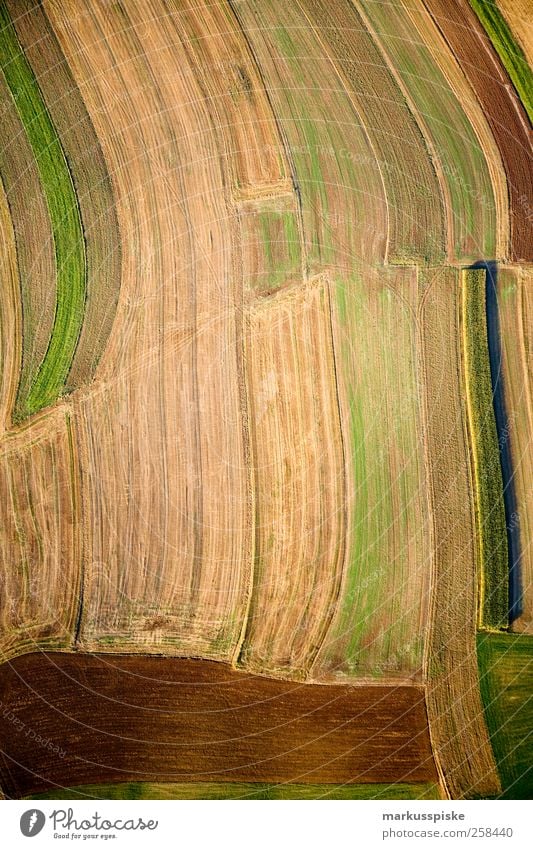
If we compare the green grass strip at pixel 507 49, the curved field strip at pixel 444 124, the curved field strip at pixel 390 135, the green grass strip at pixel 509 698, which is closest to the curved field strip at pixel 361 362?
the curved field strip at pixel 390 135

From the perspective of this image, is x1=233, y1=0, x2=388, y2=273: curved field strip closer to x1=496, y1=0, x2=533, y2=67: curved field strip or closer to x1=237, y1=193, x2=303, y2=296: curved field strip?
x1=237, y1=193, x2=303, y2=296: curved field strip

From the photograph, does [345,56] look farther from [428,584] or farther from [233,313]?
[428,584]

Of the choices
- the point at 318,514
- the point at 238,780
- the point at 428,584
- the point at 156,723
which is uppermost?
the point at 318,514

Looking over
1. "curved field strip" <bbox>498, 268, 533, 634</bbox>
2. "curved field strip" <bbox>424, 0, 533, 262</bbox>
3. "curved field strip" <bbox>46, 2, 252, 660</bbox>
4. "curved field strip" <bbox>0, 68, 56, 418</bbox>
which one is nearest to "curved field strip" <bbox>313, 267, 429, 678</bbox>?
"curved field strip" <bbox>498, 268, 533, 634</bbox>

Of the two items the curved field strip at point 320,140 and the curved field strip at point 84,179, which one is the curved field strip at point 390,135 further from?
the curved field strip at point 84,179

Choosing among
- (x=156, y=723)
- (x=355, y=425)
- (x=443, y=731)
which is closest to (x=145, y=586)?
(x=156, y=723)

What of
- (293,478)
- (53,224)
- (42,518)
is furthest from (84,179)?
(293,478)

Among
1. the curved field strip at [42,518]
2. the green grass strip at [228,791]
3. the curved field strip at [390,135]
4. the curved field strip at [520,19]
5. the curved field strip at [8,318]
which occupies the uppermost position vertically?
the curved field strip at [520,19]
